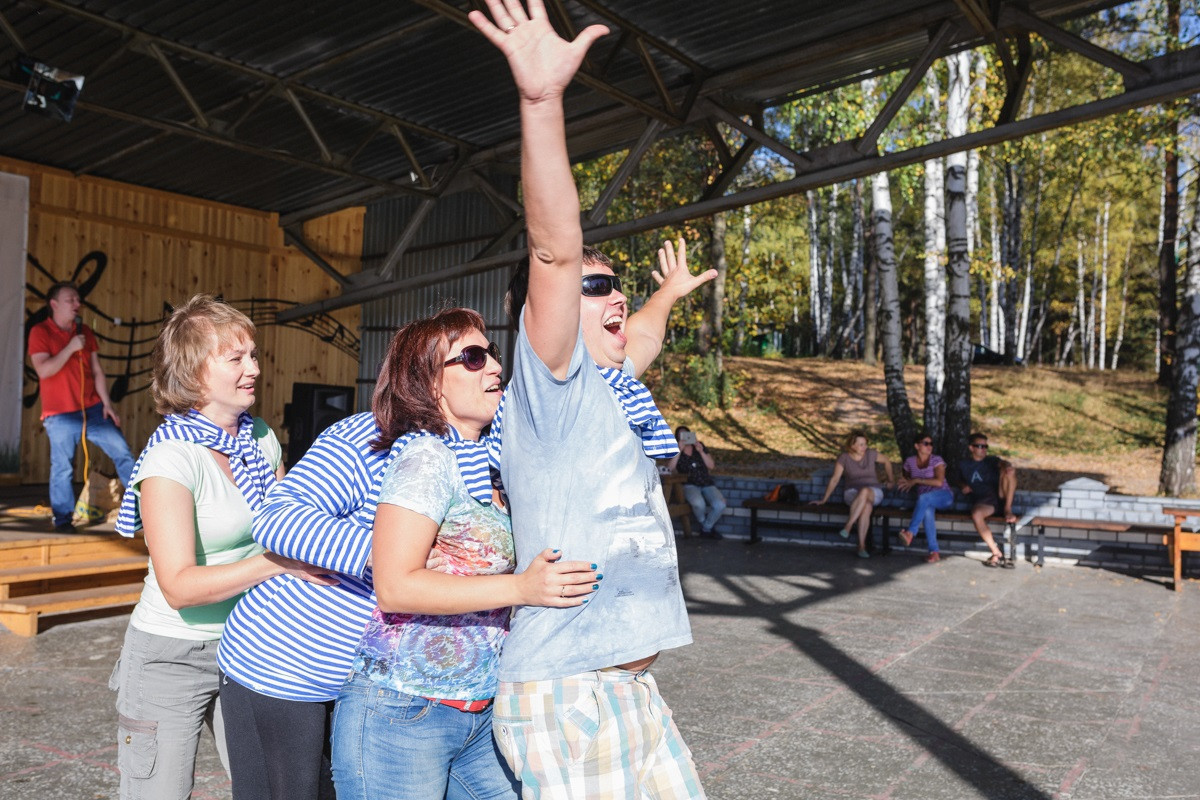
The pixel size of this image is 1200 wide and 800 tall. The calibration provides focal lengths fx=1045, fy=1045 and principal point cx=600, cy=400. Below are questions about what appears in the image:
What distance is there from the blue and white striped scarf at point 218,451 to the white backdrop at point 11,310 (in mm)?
11017

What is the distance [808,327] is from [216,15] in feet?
111

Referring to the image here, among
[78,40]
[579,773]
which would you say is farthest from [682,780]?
[78,40]

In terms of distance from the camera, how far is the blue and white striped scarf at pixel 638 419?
197cm

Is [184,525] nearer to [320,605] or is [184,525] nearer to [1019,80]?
[320,605]

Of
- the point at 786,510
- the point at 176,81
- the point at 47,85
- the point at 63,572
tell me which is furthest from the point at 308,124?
the point at 786,510

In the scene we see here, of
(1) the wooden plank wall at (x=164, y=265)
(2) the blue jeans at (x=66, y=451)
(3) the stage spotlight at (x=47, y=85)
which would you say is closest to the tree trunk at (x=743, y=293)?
(1) the wooden plank wall at (x=164, y=265)

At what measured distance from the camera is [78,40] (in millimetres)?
9336

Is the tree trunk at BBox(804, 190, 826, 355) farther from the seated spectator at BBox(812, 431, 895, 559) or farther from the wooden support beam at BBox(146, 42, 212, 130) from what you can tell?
the wooden support beam at BBox(146, 42, 212, 130)

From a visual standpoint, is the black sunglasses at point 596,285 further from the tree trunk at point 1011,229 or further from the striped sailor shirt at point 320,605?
the tree trunk at point 1011,229

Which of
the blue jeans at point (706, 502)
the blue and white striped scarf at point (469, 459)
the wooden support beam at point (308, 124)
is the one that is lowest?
the blue jeans at point (706, 502)

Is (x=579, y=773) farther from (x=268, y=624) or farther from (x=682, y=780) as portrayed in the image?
(x=268, y=624)

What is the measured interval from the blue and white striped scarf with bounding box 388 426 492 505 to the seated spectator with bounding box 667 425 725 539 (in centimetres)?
1019

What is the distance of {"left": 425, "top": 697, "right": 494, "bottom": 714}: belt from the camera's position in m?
1.93

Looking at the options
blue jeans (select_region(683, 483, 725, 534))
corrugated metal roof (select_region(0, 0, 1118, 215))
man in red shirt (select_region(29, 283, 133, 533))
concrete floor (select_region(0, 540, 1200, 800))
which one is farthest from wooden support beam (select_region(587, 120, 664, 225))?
man in red shirt (select_region(29, 283, 133, 533))
